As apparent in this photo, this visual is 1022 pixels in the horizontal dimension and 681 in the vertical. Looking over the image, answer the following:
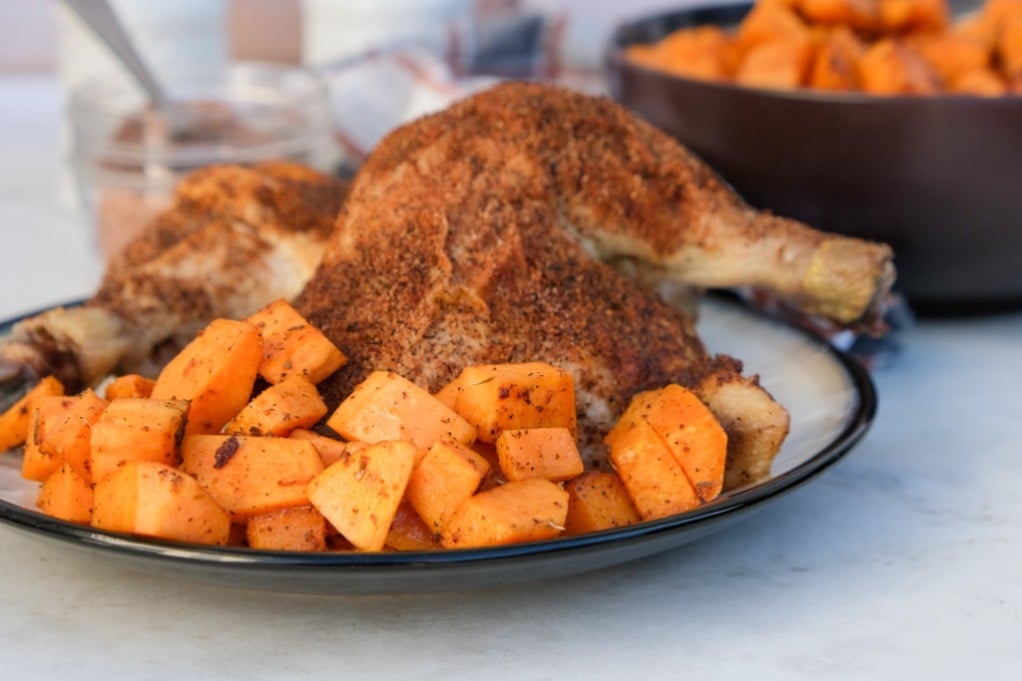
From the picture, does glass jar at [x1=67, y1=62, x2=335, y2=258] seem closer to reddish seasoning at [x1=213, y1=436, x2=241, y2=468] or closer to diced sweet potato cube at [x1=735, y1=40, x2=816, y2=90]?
diced sweet potato cube at [x1=735, y1=40, x2=816, y2=90]

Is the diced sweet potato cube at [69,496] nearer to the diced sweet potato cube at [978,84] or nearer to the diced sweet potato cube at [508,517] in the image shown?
the diced sweet potato cube at [508,517]

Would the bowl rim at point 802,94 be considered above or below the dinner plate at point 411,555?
above

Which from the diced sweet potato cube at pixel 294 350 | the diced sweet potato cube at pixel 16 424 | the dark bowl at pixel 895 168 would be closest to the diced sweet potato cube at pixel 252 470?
the diced sweet potato cube at pixel 294 350

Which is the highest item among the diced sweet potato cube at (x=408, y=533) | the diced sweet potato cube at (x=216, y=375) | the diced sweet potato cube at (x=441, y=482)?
the diced sweet potato cube at (x=216, y=375)

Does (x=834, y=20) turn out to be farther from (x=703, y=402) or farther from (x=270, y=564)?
(x=270, y=564)

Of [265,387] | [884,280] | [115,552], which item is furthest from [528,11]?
[115,552]

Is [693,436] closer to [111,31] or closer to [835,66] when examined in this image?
[835,66]
